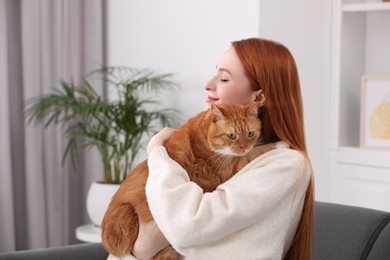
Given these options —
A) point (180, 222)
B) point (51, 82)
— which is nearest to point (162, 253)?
point (180, 222)

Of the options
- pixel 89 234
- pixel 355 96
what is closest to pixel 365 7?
pixel 355 96

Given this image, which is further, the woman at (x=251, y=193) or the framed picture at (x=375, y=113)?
the framed picture at (x=375, y=113)

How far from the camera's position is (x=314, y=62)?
9.65 ft

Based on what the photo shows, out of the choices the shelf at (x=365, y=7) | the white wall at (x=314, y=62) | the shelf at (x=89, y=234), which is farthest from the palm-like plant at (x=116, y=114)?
the shelf at (x=365, y=7)

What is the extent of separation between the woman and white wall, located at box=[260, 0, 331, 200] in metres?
1.19

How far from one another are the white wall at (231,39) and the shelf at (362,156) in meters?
0.07

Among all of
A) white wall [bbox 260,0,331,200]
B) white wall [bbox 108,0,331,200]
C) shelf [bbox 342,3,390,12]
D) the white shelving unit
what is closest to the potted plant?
white wall [bbox 108,0,331,200]

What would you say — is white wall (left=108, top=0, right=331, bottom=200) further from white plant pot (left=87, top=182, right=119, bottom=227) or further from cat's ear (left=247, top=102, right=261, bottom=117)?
cat's ear (left=247, top=102, right=261, bottom=117)

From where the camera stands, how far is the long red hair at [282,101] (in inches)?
64.1

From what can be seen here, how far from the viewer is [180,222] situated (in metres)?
1.49

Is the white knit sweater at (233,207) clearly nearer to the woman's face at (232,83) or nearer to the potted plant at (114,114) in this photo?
the woman's face at (232,83)

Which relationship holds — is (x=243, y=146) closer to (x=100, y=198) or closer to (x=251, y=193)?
(x=251, y=193)

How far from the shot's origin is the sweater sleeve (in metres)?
1.49

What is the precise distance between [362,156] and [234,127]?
144 cm
